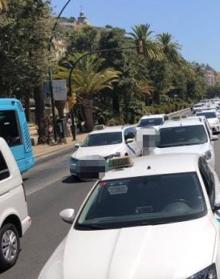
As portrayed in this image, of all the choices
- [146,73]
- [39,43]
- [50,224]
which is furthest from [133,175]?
[146,73]

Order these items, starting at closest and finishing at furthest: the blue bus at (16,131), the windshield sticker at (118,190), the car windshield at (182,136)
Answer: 1. the windshield sticker at (118,190)
2. the car windshield at (182,136)
3. the blue bus at (16,131)

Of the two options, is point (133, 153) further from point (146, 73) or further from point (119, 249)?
point (146, 73)

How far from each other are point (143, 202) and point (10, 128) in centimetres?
1307

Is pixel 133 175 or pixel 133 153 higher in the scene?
pixel 133 175

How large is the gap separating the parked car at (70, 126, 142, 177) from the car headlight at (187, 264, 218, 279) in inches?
547

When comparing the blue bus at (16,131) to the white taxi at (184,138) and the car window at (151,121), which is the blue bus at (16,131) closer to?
the white taxi at (184,138)

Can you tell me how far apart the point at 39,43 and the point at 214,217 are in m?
29.4

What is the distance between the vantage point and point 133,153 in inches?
819

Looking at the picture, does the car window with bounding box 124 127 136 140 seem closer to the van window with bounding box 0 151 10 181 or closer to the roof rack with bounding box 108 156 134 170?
the van window with bounding box 0 151 10 181

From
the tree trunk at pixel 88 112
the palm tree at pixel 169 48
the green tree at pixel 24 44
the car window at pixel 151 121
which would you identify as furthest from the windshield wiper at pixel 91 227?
the palm tree at pixel 169 48

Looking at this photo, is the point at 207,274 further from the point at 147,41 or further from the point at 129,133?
the point at 147,41

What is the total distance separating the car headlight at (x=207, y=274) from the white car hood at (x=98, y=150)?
46.4 feet

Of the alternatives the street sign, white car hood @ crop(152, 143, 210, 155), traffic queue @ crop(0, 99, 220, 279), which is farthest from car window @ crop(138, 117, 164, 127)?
traffic queue @ crop(0, 99, 220, 279)

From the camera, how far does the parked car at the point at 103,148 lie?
19.1m
